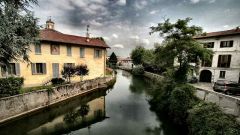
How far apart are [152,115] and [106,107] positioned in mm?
4924

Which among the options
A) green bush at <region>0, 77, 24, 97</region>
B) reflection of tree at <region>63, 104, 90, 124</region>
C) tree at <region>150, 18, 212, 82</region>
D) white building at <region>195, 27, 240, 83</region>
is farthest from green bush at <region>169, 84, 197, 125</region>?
green bush at <region>0, 77, 24, 97</region>

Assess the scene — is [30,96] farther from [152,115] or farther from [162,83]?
[162,83]

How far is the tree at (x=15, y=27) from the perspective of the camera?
6.46 meters

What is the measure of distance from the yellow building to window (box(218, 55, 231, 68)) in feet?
64.0

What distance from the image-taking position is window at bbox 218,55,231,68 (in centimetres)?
1998

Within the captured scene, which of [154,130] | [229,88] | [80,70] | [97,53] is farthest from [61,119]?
[229,88]

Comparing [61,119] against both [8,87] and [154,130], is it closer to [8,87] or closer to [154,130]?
[8,87]

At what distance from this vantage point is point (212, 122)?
676 centimetres

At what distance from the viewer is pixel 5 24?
21.0 ft

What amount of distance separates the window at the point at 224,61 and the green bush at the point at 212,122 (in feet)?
54.3

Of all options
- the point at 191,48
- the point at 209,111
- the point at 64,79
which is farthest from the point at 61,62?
the point at 209,111

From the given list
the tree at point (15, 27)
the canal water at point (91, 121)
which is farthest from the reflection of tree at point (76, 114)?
the tree at point (15, 27)

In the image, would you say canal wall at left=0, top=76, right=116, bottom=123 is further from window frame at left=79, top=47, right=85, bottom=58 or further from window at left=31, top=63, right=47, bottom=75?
window frame at left=79, top=47, right=85, bottom=58

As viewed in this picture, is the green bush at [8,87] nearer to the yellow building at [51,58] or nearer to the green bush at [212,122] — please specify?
the yellow building at [51,58]
